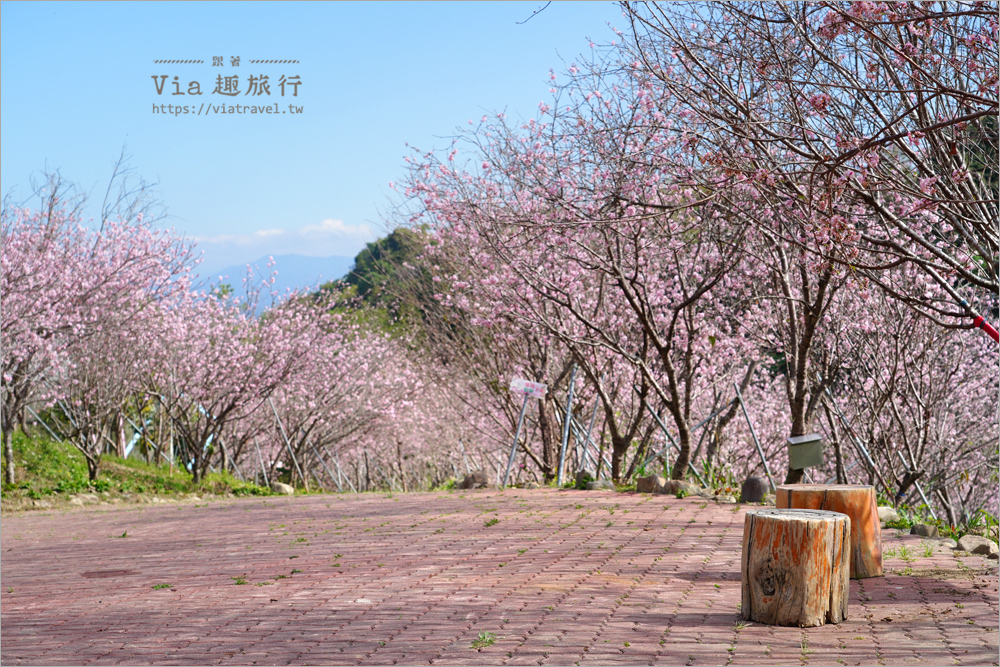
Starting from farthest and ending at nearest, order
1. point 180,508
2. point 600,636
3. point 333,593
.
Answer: point 180,508 < point 333,593 < point 600,636

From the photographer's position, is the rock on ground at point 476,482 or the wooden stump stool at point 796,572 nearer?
the wooden stump stool at point 796,572

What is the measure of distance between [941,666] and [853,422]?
1256 centimetres

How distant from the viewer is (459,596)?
5945 millimetres

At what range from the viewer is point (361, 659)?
14.9ft

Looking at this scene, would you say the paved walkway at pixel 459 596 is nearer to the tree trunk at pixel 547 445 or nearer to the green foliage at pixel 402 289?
the tree trunk at pixel 547 445

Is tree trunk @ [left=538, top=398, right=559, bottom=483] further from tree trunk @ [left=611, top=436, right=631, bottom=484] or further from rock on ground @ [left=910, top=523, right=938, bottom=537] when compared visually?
rock on ground @ [left=910, top=523, right=938, bottom=537]

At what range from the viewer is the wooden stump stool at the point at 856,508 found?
20.5 feet

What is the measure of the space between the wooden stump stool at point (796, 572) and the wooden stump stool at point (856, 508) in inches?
46.8

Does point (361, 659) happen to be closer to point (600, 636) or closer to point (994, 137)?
point (600, 636)

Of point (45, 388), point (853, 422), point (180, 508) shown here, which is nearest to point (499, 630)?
point (180, 508)

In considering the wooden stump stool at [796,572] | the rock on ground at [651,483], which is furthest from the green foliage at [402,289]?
the wooden stump stool at [796,572]

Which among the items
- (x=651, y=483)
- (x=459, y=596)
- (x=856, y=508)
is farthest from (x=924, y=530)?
(x=459, y=596)

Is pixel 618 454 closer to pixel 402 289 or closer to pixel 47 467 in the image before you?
pixel 402 289

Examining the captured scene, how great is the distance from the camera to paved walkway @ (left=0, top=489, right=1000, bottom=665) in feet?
15.1
